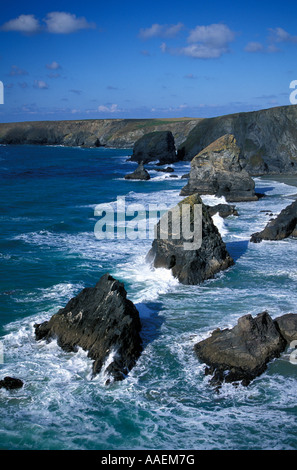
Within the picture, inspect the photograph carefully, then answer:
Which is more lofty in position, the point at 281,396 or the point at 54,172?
the point at 54,172

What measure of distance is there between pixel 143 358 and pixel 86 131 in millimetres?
152783

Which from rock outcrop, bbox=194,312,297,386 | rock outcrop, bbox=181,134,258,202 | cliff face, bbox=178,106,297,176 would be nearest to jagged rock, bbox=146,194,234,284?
rock outcrop, bbox=194,312,297,386

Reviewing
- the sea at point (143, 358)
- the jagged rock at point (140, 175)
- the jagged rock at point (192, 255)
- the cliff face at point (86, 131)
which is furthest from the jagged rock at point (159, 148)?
the jagged rock at point (192, 255)

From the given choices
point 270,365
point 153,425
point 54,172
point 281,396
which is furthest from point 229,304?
point 54,172

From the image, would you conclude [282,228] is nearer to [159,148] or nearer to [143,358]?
[143,358]

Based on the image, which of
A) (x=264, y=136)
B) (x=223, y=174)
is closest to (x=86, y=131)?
(x=264, y=136)

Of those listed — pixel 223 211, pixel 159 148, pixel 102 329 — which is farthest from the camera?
pixel 159 148

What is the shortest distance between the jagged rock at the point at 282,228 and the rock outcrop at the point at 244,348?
13198 millimetres

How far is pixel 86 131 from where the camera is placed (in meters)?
160

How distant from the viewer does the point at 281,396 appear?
12.1 meters
